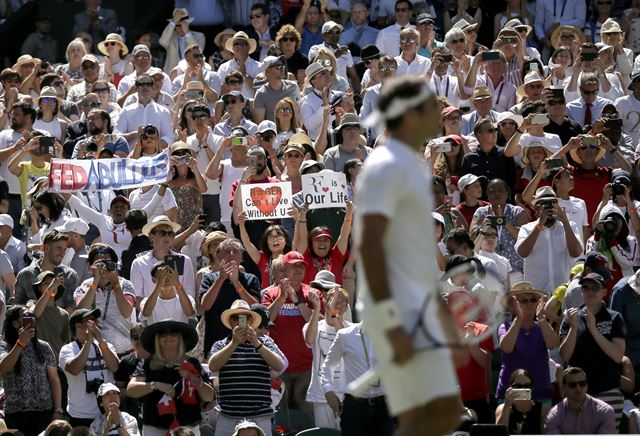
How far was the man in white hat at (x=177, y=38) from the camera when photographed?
70.7ft

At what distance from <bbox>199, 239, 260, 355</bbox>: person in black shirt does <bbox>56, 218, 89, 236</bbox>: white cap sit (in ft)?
5.78

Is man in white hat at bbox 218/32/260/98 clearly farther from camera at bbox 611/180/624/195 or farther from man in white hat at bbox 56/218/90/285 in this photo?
camera at bbox 611/180/624/195

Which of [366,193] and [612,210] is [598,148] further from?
[366,193]

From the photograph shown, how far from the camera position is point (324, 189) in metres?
14.8

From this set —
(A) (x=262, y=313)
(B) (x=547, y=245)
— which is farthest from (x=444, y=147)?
(A) (x=262, y=313)

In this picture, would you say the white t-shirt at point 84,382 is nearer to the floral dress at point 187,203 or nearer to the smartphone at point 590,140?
the floral dress at point 187,203

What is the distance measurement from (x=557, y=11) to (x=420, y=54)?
276 centimetres

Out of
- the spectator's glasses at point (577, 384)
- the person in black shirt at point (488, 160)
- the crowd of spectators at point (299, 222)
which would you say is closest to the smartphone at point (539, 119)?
the crowd of spectators at point (299, 222)

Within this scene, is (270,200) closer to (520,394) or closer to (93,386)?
(93,386)

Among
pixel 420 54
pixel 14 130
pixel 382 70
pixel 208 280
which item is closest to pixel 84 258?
pixel 208 280

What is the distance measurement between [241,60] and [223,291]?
20.8 ft

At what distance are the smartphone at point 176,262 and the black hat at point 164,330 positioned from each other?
1455 mm

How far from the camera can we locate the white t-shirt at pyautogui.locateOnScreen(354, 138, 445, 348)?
21.8 feet

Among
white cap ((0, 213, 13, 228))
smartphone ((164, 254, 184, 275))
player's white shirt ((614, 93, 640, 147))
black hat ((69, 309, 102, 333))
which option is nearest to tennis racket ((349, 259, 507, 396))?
black hat ((69, 309, 102, 333))
